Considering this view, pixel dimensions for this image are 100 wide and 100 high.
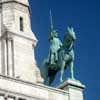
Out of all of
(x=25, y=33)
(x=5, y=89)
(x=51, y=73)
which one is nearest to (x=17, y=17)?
(x=25, y=33)

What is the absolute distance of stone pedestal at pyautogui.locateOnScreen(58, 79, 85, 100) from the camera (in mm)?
56906

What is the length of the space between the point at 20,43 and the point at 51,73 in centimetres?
779

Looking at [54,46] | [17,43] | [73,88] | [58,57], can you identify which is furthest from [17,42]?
[73,88]

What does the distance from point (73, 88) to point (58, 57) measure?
2937mm

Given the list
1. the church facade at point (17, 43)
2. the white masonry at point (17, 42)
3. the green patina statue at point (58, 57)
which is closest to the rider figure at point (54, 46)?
the green patina statue at point (58, 57)

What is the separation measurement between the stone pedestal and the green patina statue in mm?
652

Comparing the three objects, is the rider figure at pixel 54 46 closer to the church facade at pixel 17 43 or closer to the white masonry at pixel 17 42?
the church facade at pixel 17 43

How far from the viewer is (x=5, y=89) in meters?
54.2

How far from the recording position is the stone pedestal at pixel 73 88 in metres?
56.9

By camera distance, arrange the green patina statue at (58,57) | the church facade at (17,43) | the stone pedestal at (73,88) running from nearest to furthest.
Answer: the stone pedestal at (73,88) < the green patina statue at (58,57) < the church facade at (17,43)

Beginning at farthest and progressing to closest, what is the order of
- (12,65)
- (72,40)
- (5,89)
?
(12,65) < (72,40) < (5,89)

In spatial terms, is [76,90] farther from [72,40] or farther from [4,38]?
[4,38]

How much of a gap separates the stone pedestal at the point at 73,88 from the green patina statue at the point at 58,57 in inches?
25.7

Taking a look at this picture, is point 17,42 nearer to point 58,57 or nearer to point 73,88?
point 58,57
